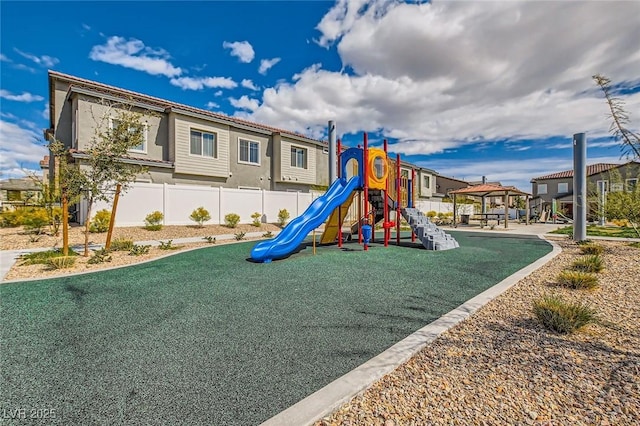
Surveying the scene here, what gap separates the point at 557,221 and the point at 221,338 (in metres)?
34.5

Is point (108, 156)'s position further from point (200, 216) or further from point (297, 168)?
point (297, 168)

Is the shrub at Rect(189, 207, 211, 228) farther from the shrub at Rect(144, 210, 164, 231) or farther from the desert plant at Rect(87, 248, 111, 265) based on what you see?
the desert plant at Rect(87, 248, 111, 265)

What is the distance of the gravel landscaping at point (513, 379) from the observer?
87.5 inches

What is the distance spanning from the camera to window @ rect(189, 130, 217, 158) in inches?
Answer: 712

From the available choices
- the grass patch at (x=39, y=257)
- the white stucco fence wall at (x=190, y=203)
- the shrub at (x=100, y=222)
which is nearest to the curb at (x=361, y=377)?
the grass patch at (x=39, y=257)

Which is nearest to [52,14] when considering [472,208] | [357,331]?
[357,331]

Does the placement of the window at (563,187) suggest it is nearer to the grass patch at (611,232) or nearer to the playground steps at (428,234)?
the grass patch at (611,232)

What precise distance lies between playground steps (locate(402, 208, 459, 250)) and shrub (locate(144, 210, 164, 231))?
10791mm

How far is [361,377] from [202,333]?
6.85 feet

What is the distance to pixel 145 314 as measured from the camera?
14.3 ft

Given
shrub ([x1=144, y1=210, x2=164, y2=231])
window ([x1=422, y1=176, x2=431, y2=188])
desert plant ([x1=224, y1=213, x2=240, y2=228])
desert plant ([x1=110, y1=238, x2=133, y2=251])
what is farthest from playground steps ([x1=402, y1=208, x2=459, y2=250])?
window ([x1=422, y1=176, x2=431, y2=188])

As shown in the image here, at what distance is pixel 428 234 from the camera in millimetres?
10938

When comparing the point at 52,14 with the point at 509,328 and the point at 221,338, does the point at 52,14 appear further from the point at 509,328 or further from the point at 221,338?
the point at 509,328

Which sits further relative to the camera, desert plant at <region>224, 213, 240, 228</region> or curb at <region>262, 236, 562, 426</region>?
desert plant at <region>224, 213, 240, 228</region>
